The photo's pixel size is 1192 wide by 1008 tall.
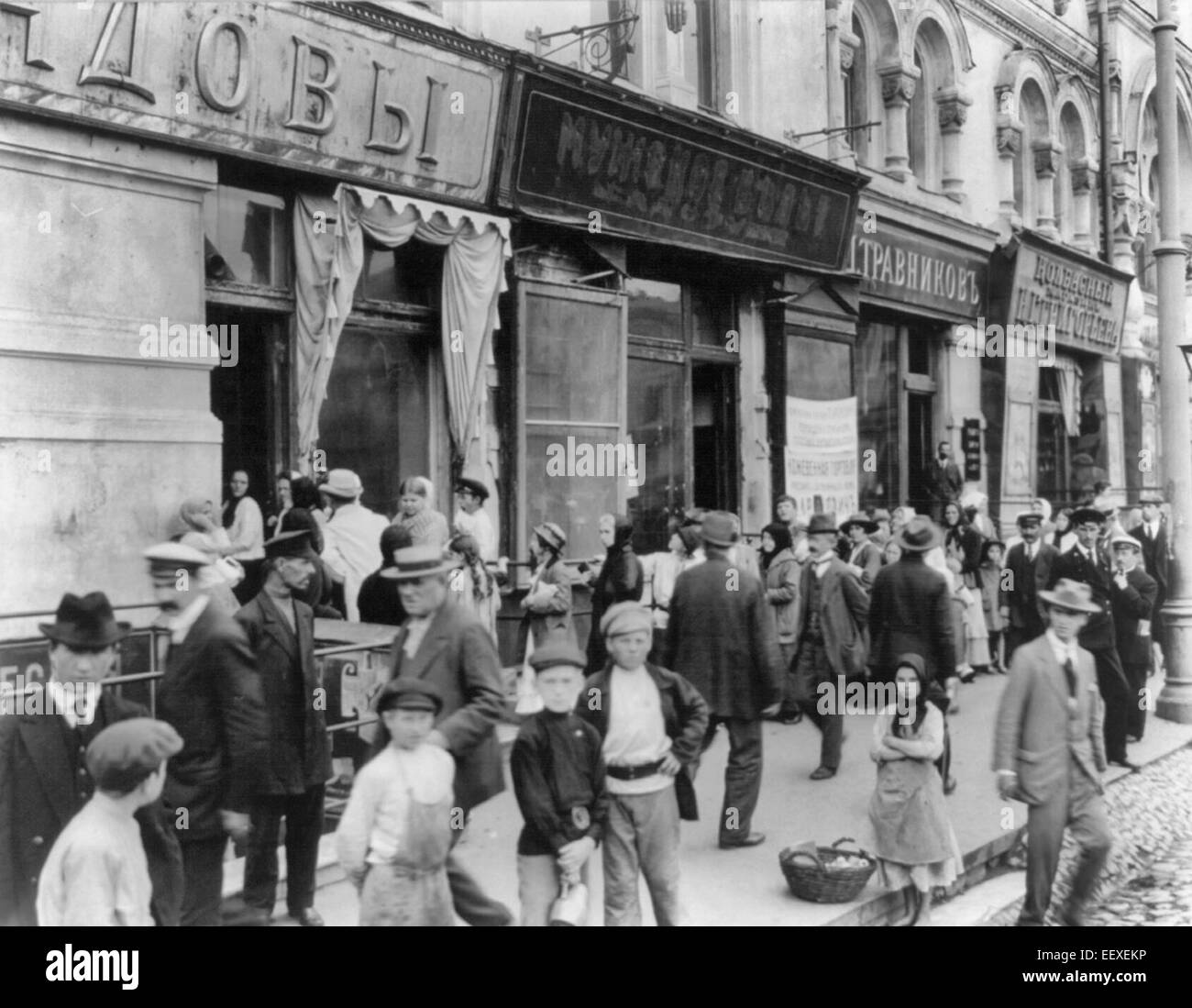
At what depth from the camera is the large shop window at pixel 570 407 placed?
1075cm

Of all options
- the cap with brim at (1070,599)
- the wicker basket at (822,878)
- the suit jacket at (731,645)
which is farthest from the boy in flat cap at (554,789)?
the cap with brim at (1070,599)

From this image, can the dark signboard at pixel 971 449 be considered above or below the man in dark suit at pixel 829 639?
above

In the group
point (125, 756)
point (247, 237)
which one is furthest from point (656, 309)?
point (125, 756)

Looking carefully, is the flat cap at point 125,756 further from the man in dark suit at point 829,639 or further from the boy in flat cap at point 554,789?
the man in dark suit at point 829,639

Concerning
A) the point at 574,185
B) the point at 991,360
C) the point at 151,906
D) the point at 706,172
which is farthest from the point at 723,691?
the point at 991,360

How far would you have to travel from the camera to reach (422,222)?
9617mm

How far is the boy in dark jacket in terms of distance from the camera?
5.16 m

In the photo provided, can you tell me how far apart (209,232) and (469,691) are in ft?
16.7

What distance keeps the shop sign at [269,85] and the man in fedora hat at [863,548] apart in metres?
4.39

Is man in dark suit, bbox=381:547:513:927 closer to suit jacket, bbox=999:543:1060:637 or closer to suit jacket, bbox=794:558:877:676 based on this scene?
suit jacket, bbox=794:558:877:676

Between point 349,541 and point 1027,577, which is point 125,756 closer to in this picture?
point 349,541

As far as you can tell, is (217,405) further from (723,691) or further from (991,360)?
(991,360)

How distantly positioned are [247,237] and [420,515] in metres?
2.59

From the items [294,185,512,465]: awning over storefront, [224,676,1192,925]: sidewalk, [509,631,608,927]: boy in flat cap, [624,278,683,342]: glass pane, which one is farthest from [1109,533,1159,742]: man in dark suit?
[509,631,608,927]: boy in flat cap
